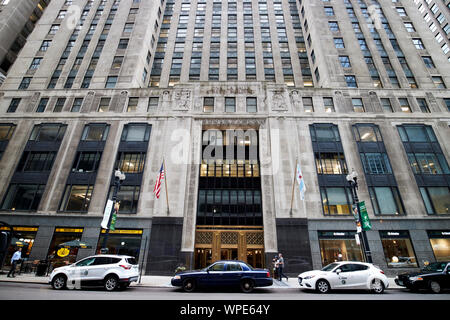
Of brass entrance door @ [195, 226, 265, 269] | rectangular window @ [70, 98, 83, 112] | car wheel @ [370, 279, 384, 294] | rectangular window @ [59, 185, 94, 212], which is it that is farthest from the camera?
rectangular window @ [70, 98, 83, 112]

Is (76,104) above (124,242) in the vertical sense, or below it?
above

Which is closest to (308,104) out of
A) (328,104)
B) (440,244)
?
(328,104)

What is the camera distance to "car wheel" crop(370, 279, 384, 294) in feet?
38.3

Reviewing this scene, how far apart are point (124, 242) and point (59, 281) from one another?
377 inches

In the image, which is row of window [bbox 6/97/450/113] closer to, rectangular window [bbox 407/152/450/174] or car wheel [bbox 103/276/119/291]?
rectangular window [bbox 407/152/450/174]

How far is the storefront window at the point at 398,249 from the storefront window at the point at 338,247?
8.61 feet

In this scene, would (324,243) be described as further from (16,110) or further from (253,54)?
(16,110)

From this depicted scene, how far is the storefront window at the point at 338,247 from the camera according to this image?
20656 mm

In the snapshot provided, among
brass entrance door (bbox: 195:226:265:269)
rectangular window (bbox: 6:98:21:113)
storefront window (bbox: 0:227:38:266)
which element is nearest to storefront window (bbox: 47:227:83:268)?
storefront window (bbox: 0:227:38:266)

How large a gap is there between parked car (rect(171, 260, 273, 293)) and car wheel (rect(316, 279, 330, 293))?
8.21 feet

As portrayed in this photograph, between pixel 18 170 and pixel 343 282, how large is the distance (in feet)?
107

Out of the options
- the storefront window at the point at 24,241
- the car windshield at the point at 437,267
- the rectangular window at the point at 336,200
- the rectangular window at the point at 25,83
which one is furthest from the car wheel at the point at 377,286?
the rectangular window at the point at 25,83

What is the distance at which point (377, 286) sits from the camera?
1175 centimetres

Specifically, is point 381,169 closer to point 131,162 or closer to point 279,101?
point 279,101
